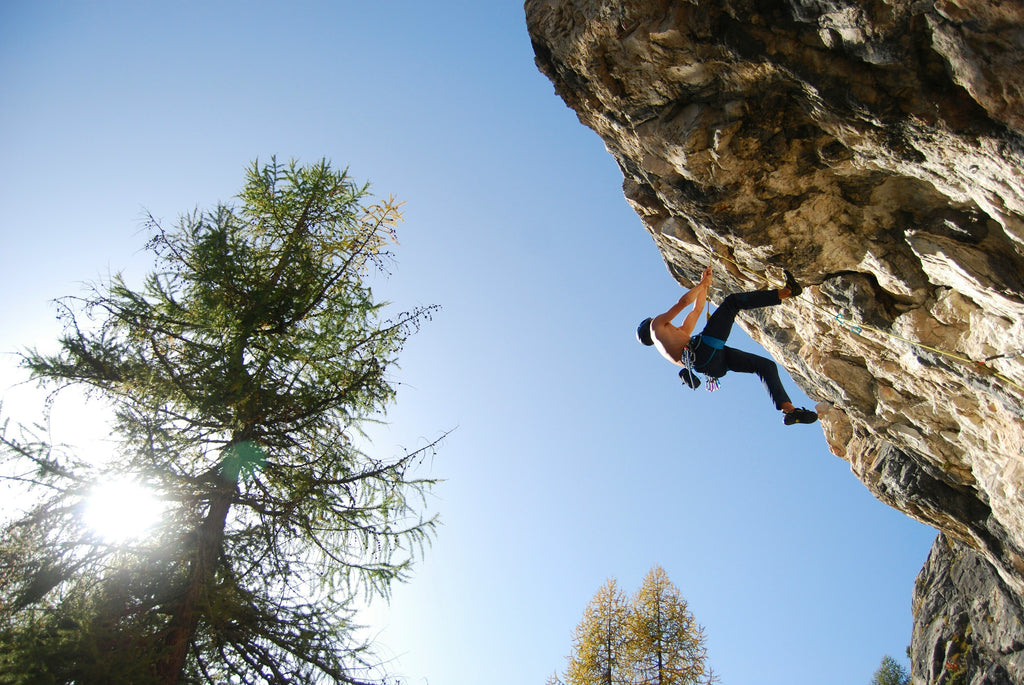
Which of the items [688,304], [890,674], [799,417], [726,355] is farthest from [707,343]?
[890,674]

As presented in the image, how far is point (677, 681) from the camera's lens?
604 inches

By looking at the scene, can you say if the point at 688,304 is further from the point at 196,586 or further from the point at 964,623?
the point at 964,623

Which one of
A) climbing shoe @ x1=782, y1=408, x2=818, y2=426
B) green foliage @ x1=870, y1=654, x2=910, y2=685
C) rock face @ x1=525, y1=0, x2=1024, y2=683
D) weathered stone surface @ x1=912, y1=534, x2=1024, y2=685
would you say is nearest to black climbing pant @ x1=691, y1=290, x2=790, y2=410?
climbing shoe @ x1=782, y1=408, x2=818, y2=426

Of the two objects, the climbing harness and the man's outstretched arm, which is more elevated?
the man's outstretched arm

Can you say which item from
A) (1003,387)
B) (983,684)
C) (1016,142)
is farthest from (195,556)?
(983,684)

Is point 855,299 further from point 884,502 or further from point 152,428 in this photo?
point 152,428

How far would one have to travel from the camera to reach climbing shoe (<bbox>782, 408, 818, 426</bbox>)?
559 centimetres

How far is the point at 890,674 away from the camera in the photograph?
27.5 metres

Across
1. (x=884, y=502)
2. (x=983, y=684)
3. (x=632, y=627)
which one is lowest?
(x=983, y=684)

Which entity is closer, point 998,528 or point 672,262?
point 998,528

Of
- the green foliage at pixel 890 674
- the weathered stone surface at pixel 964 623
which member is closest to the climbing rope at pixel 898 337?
the weathered stone surface at pixel 964 623

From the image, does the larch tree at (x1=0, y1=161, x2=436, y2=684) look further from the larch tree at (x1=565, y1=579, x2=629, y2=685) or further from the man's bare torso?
the larch tree at (x1=565, y1=579, x2=629, y2=685)

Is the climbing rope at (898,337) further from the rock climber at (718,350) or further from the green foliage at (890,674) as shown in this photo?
the green foliage at (890,674)

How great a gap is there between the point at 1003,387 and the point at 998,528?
3360 millimetres
